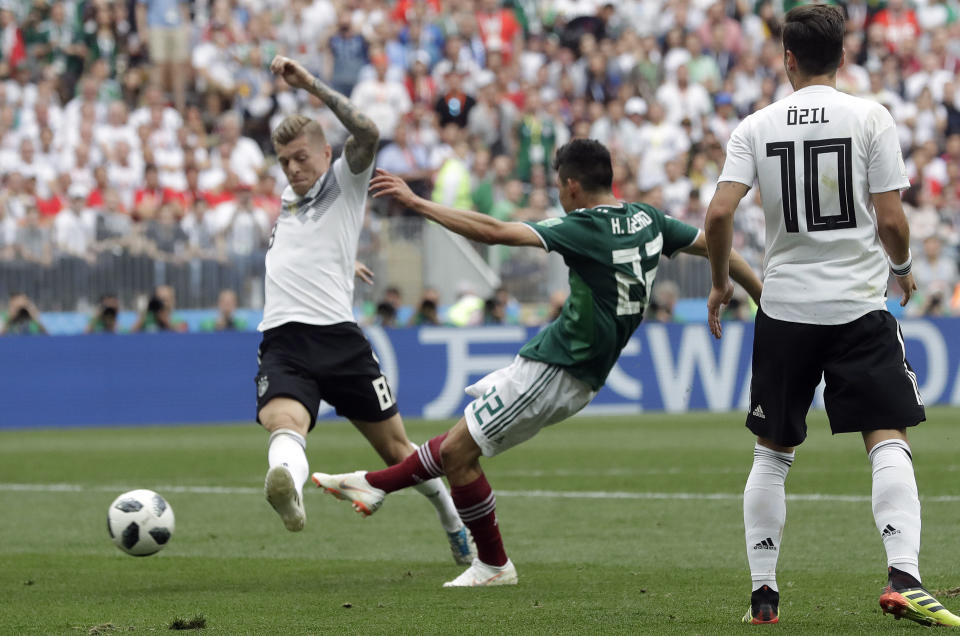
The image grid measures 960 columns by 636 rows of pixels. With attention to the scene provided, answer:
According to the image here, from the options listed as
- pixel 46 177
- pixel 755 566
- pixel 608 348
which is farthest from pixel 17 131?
pixel 755 566

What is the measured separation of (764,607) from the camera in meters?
5.64

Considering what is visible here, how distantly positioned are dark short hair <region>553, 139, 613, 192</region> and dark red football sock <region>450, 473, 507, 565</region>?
143cm

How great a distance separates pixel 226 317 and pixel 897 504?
13550mm

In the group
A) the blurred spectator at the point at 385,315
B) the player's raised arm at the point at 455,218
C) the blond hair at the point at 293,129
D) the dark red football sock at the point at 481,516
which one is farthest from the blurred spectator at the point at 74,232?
the player's raised arm at the point at 455,218

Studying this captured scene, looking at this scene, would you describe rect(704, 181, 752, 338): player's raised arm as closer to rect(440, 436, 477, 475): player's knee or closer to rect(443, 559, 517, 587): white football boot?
rect(440, 436, 477, 475): player's knee

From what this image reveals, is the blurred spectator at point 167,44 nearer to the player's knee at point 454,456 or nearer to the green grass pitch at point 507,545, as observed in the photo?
the green grass pitch at point 507,545

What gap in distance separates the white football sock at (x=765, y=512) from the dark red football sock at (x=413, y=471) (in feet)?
5.71

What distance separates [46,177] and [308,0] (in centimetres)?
604

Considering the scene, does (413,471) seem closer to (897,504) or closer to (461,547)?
(461,547)

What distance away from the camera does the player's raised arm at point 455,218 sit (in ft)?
19.6

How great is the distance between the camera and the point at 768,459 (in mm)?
5824

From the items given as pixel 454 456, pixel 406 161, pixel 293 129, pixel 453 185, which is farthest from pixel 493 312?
pixel 454 456

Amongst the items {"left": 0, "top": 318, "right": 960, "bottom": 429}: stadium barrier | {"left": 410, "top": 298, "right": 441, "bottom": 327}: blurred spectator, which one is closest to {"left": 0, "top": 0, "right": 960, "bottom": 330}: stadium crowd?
{"left": 0, "top": 318, "right": 960, "bottom": 429}: stadium barrier

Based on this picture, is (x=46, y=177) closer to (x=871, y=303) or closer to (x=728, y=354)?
(x=728, y=354)
